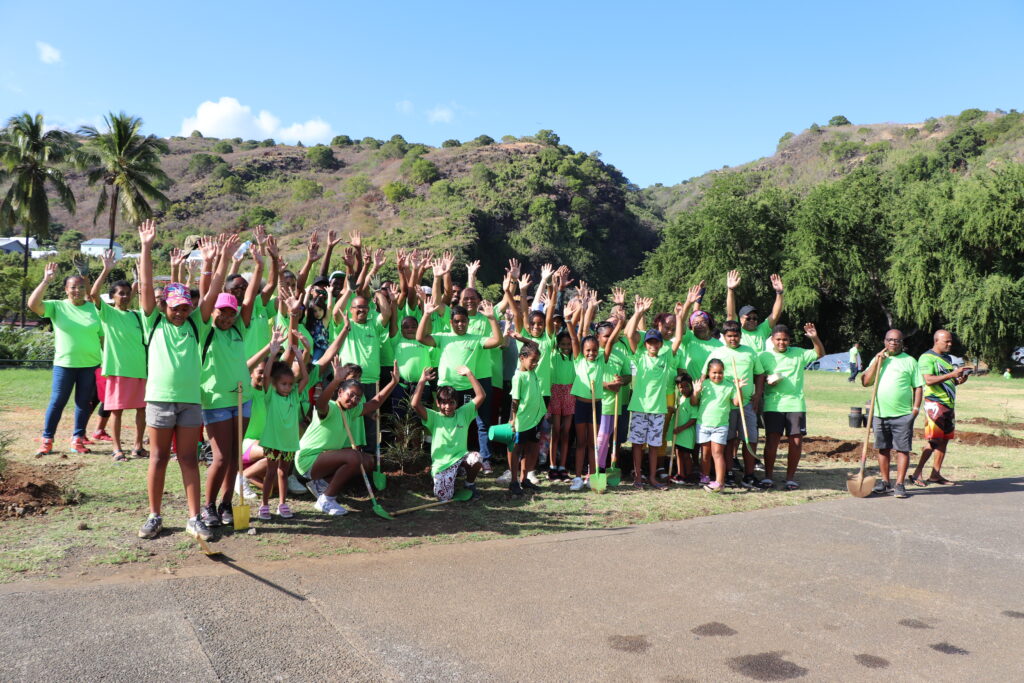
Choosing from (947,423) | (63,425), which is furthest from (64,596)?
(947,423)

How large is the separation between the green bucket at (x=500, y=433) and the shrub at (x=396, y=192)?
8364 cm

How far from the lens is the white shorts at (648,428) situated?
26.3ft

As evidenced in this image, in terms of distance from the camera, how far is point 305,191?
96938 mm

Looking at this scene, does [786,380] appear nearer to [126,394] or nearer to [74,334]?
[126,394]

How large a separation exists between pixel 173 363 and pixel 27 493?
2099 mm

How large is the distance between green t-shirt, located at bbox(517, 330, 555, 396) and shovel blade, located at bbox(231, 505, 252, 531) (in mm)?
3220

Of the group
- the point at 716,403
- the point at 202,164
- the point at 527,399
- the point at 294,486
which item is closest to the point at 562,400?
the point at 527,399

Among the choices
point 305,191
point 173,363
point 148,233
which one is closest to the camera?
point 173,363

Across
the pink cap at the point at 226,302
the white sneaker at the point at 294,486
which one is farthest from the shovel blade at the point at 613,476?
the pink cap at the point at 226,302

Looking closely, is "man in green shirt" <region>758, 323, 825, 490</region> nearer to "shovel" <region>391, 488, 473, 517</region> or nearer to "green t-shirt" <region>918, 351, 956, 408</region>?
"green t-shirt" <region>918, 351, 956, 408</region>

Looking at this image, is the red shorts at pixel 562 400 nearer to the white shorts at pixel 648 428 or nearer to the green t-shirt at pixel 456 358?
the white shorts at pixel 648 428

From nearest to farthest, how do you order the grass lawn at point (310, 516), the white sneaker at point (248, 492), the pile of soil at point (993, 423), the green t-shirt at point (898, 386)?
the grass lawn at point (310, 516), the white sneaker at point (248, 492), the green t-shirt at point (898, 386), the pile of soil at point (993, 423)

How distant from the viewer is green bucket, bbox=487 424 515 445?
7.95 meters

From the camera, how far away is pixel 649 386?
7.96 m
